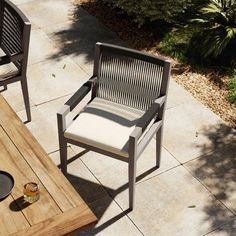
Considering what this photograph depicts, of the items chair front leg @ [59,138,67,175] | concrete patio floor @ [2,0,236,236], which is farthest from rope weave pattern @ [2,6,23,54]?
chair front leg @ [59,138,67,175]

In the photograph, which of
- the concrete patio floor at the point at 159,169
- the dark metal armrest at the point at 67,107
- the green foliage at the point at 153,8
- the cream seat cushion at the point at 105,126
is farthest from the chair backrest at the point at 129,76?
the green foliage at the point at 153,8

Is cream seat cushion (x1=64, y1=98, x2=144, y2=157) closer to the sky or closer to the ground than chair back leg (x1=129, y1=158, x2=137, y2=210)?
closer to the sky

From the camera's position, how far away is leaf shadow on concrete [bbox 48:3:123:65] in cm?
724

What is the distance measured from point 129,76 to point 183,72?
2.33m

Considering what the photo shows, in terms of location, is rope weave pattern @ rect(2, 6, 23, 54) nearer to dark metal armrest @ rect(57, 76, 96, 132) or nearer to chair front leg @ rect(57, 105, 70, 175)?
dark metal armrest @ rect(57, 76, 96, 132)

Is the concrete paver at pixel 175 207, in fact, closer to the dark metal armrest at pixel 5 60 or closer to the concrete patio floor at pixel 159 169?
the concrete patio floor at pixel 159 169

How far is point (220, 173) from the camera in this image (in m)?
5.16

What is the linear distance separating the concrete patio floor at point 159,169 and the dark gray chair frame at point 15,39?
27.6 inches

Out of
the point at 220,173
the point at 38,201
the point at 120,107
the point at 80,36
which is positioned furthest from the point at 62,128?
the point at 80,36

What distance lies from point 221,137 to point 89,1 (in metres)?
4.55

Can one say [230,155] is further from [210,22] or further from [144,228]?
[210,22]

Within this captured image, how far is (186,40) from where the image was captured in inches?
298

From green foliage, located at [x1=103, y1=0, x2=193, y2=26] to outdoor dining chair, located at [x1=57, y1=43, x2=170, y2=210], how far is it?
2.96 meters

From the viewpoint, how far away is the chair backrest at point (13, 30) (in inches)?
199
